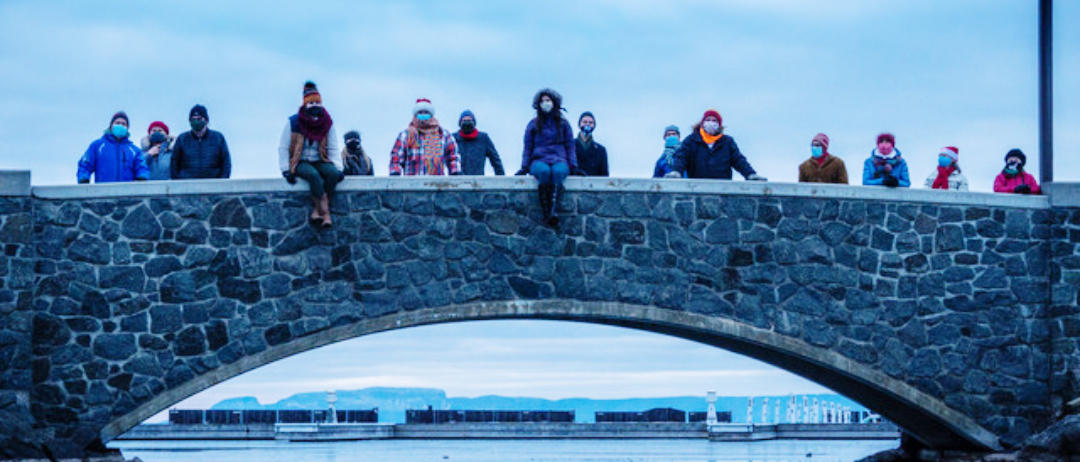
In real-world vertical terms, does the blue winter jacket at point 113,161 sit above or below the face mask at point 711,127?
below

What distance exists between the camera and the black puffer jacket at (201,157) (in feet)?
58.3

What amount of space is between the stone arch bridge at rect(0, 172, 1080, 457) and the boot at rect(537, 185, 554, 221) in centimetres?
12

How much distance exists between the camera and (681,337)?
65.1ft

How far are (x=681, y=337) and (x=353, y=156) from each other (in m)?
4.59

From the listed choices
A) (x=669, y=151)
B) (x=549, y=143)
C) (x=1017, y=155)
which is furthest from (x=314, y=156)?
(x=1017, y=155)

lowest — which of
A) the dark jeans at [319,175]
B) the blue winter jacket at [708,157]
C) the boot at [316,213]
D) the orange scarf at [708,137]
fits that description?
the boot at [316,213]

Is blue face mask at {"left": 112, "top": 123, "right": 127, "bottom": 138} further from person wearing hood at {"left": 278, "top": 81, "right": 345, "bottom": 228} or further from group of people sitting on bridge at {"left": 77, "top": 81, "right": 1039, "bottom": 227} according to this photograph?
person wearing hood at {"left": 278, "top": 81, "right": 345, "bottom": 228}

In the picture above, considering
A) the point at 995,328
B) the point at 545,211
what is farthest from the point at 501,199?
the point at 995,328

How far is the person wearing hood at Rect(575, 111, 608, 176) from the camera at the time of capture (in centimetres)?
1816

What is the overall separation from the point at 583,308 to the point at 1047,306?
555cm

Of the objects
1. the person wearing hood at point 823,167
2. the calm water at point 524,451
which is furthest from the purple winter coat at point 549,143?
the calm water at point 524,451

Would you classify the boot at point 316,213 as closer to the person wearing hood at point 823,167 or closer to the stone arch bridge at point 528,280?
the stone arch bridge at point 528,280

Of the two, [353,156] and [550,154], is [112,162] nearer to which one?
[353,156]

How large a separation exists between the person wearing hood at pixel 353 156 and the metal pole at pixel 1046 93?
7.97 m
